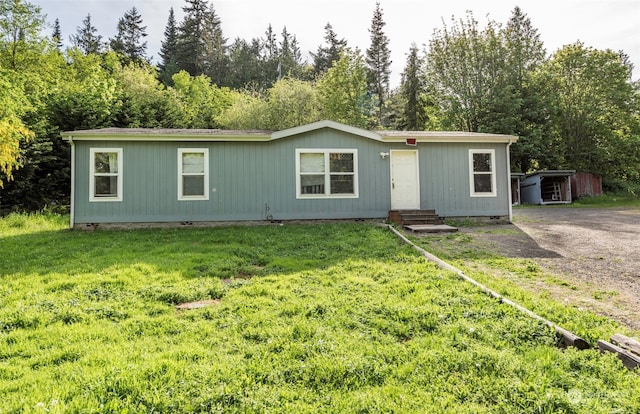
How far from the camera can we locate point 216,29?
35594 mm

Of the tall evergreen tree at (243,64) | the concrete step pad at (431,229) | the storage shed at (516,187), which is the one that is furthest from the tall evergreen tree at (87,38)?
the storage shed at (516,187)

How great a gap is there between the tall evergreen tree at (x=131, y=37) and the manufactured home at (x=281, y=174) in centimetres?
2743

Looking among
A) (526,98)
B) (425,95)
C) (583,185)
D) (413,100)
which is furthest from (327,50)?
(583,185)

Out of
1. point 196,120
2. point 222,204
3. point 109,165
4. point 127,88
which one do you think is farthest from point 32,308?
point 127,88

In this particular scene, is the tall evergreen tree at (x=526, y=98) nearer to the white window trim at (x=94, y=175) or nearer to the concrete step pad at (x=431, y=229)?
the concrete step pad at (x=431, y=229)

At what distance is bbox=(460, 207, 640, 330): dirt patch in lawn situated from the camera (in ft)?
12.8

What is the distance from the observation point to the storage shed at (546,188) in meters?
19.0

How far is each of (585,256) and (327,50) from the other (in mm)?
34095

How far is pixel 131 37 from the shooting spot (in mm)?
33031

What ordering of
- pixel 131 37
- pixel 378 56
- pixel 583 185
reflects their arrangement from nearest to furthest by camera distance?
pixel 583 185 < pixel 131 37 < pixel 378 56

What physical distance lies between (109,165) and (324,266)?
7361 millimetres

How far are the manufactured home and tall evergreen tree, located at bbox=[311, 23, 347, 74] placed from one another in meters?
27.3

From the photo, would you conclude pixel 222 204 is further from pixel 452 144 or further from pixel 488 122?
pixel 488 122

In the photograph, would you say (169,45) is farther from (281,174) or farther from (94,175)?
(281,174)
